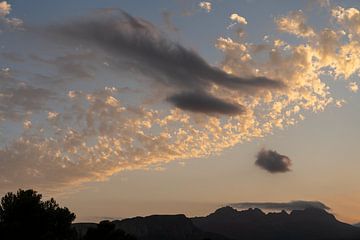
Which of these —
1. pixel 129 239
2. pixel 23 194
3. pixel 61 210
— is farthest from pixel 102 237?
pixel 23 194

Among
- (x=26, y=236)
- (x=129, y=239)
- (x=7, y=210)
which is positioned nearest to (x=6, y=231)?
(x=26, y=236)

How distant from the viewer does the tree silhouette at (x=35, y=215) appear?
80.7 m

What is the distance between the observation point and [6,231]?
239ft

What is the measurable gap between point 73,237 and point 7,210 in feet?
38.1

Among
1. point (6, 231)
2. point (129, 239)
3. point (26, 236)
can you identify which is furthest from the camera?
point (129, 239)

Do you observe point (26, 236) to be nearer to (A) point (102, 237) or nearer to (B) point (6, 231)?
(B) point (6, 231)

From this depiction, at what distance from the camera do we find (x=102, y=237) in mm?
77938

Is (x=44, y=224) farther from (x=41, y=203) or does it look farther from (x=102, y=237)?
(x=102, y=237)

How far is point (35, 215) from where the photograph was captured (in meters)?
81.9

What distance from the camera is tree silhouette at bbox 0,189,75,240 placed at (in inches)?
3177

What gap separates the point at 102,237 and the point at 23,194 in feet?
56.2

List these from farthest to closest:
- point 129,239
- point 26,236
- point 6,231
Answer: point 129,239, point 26,236, point 6,231

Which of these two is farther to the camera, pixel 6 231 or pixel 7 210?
pixel 7 210

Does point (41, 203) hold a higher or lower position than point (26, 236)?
higher
